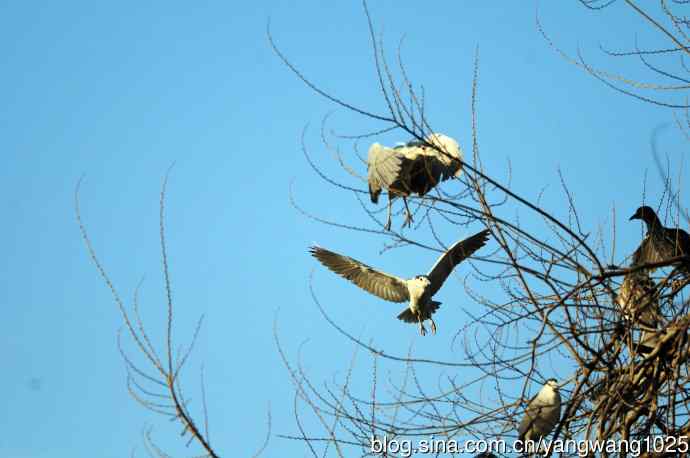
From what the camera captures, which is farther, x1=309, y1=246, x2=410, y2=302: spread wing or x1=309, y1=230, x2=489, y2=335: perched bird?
x1=309, y1=246, x2=410, y2=302: spread wing

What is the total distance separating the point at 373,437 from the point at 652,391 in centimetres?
111

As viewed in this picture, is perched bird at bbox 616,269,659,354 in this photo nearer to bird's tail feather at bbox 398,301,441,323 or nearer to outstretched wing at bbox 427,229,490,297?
outstretched wing at bbox 427,229,490,297

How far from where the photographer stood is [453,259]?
22.9 feet

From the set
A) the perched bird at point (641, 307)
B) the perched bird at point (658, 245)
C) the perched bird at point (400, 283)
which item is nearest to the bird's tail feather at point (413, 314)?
the perched bird at point (400, 283)

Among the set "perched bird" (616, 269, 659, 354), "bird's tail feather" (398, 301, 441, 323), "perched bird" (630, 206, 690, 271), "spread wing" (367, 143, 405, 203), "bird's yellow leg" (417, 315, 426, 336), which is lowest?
"perched bird" (616, 269, 659, 354)

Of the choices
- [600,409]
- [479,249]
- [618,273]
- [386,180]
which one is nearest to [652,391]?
[600,409]

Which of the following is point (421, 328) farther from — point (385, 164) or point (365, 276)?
Answer: point (385, 164)

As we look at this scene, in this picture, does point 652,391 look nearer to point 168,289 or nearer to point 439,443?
point 439,443

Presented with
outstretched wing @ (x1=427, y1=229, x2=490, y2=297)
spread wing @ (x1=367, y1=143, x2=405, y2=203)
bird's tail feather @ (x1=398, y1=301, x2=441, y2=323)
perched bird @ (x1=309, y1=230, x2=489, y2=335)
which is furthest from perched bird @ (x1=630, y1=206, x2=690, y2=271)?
bird's tail feather @ (x1=398, y1=301, x2=441, y2=323)

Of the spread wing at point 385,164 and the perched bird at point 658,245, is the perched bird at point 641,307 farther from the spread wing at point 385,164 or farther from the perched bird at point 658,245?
the spread wing at point 385,164

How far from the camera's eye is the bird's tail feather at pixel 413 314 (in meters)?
7.96

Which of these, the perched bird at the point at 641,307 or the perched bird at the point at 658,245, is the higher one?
the perched bird at the point at 658,245

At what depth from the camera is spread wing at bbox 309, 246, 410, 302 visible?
7723 millimetres

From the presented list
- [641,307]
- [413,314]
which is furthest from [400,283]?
[641,307]
